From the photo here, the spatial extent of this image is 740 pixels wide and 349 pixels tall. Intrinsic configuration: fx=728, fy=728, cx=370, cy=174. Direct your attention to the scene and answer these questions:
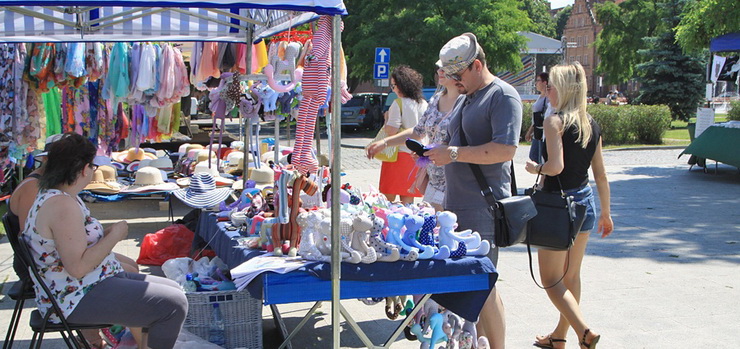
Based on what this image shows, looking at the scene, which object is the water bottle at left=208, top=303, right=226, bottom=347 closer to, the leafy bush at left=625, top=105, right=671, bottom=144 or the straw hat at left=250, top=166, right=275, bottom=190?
the straw hat at left=250, top=166, right=275, bottom=190

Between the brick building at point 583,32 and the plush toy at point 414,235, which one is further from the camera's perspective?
the brick building at point 583,32

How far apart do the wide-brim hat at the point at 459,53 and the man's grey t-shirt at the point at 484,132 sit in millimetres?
173

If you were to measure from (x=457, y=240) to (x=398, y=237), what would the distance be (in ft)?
0.99

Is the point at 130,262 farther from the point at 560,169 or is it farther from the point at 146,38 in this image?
the point at 146,38

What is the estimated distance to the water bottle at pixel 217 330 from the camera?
4.07 m

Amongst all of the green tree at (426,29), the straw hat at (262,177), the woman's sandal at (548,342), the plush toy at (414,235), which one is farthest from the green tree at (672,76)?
the plush toy at (414,235)

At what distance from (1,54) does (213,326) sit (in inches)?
185

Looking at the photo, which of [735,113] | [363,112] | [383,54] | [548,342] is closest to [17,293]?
[548,342]

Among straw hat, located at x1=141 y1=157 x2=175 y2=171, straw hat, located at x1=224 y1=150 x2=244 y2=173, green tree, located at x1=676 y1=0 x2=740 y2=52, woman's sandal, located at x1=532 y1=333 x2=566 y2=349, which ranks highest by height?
green tree, located at x1=676 y1=0 x2=740 y2=52

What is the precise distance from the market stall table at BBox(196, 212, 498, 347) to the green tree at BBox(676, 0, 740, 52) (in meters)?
11.0

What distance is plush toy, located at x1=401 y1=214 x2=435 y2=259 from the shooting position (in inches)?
137

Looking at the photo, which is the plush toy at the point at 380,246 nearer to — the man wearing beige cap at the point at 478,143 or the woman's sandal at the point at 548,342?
the man wearing beige cap at the point at 478,143

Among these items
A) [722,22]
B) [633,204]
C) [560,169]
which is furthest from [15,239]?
[722,22]

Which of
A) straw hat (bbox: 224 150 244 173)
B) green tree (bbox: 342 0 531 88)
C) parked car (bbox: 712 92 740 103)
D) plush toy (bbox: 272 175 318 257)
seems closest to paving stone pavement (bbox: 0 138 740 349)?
straw hat (bbox: 224 150 244 173)
